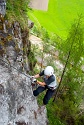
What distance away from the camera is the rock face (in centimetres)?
934

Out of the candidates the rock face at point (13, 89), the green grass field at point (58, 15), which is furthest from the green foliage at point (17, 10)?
the green grass field at point (58, 15)

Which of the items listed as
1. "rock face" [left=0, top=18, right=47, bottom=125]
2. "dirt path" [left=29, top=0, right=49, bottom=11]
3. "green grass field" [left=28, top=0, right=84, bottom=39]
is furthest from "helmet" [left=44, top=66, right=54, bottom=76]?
"dirt path" [left=29, top=0, right=49, bottom=11]

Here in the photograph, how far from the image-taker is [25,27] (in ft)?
49.4

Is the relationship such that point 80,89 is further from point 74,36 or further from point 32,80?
point 32,80

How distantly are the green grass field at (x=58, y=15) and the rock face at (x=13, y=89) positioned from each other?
2159cm

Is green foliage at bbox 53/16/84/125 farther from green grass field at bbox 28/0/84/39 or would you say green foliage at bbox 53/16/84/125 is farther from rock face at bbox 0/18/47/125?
green grass field at bbox 28/0/84/39

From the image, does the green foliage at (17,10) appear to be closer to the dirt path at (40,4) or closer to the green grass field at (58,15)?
the green grass field at (58,15)

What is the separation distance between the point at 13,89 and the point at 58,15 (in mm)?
28625

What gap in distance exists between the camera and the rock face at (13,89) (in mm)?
9344

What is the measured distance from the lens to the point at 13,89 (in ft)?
32.4

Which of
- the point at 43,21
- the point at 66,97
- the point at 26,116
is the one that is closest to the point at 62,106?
the point at 66,97

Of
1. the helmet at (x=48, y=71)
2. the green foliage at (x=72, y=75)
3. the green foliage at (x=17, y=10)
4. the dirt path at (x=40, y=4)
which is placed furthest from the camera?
the dirt path at (x=40, y=4)

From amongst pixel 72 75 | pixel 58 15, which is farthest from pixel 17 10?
pixel 58 15

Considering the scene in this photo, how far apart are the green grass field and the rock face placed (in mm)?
21591
